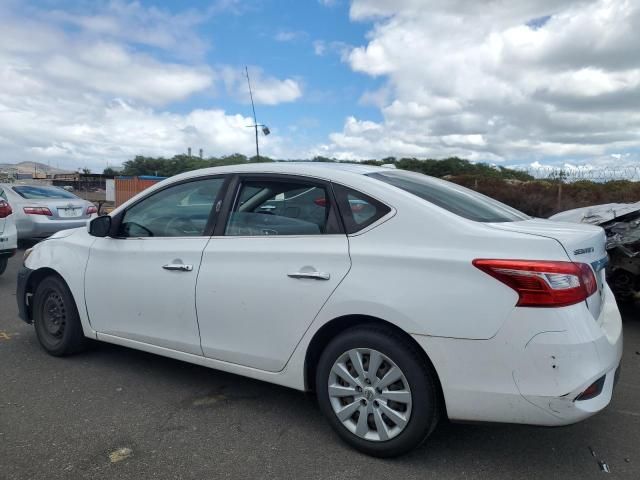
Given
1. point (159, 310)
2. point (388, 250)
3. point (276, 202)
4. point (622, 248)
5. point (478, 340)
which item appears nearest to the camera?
point (478, 340)

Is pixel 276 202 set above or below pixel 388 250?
above

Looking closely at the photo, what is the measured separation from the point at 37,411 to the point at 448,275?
279 cm

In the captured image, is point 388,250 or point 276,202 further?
point 276,202

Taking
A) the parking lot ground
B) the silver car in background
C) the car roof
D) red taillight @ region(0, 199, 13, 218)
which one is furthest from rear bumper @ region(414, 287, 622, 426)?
the silver car in background

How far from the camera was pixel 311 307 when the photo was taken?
2938 mm

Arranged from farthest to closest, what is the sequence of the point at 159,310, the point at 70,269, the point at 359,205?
the point at 70,269 < the point at 159,310 < the point at 359,205

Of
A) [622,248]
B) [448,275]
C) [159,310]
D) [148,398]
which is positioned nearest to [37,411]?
[148,398]

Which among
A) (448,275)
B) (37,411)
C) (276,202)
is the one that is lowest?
(37,411)

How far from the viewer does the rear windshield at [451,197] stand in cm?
299

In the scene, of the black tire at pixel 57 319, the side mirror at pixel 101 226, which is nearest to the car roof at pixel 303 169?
the side mirror at pixel 101 226

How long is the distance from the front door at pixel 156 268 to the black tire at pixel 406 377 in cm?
114

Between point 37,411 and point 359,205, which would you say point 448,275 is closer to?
point 359,205

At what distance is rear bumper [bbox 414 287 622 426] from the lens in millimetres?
2414

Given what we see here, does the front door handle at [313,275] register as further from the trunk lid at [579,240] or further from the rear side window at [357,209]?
the trunk lid at [579,240]
